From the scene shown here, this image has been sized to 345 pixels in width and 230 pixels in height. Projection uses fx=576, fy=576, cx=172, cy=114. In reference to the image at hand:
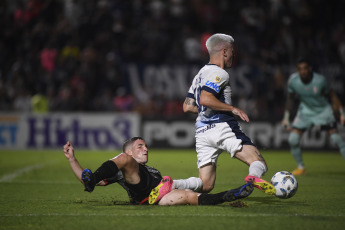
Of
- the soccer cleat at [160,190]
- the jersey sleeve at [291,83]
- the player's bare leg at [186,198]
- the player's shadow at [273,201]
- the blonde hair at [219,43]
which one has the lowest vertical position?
the player's shadow at [273,201]

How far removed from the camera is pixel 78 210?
5.84m

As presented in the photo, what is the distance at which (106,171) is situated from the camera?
562cm

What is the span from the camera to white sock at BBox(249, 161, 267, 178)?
5691 millimetres

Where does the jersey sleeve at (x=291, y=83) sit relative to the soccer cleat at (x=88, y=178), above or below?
above

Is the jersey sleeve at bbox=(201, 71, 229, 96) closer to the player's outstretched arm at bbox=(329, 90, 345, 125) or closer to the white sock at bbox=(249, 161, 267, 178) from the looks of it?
the white sock at bbox=(249, 161, 267, 178)

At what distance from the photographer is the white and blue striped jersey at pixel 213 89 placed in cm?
604

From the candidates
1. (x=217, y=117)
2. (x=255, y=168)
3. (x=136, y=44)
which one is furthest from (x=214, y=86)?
(x=136, y=44)

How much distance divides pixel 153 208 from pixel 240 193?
936mm

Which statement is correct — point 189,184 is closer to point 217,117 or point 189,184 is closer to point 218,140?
point 218,140

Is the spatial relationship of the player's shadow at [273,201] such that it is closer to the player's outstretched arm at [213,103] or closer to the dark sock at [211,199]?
the dark sock at [211,199]

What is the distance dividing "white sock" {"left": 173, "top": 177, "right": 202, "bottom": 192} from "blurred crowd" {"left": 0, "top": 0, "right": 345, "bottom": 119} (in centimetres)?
1039

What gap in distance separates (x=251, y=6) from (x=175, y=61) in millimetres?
3373

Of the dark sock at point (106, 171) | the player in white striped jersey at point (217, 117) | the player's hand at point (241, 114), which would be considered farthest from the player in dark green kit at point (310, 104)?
the dark sock at point (106, 171)

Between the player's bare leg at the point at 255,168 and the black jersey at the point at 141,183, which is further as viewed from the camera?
the black jersey at the point at 141,183
